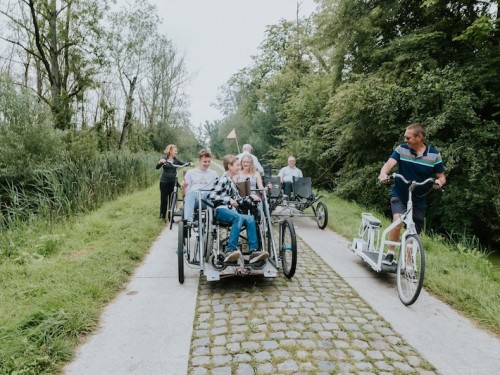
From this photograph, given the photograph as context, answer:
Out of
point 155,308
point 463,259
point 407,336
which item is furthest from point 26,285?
point 463,259

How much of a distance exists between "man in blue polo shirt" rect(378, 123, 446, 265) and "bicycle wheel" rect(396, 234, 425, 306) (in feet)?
1.44

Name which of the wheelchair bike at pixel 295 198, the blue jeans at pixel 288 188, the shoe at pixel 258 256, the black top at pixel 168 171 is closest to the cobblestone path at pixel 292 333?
the shoe at pixel 258 256

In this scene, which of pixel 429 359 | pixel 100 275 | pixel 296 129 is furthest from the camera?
pixel 296 129

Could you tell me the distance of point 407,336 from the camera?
9.54 ft

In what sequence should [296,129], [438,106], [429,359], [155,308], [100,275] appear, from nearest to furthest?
[429,359], [155,308], [100,275], [438,106], [296,129]

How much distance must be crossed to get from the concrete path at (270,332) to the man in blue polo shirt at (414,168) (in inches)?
35.2

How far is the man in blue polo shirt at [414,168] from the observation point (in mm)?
3994

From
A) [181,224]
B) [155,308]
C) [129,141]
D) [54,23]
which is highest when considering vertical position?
[54,23]

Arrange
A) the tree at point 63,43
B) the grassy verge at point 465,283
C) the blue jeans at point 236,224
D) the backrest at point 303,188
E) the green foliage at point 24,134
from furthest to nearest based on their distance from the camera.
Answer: the tree at point 63,43 → the green foliage at point 24,134 → the backrest at point 303,188 → the blue jeans at point 236,224 → the grassy verge at point 465,283

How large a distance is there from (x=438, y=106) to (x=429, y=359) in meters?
6.82

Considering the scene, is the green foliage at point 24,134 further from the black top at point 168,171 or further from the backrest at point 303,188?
the backrest at point 303,188

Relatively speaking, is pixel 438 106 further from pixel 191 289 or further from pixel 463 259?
pixel 191 289

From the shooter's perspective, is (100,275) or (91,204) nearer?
(100,275)

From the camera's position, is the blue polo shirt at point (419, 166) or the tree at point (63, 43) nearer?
the blue polo shirt at point (419, 166)
